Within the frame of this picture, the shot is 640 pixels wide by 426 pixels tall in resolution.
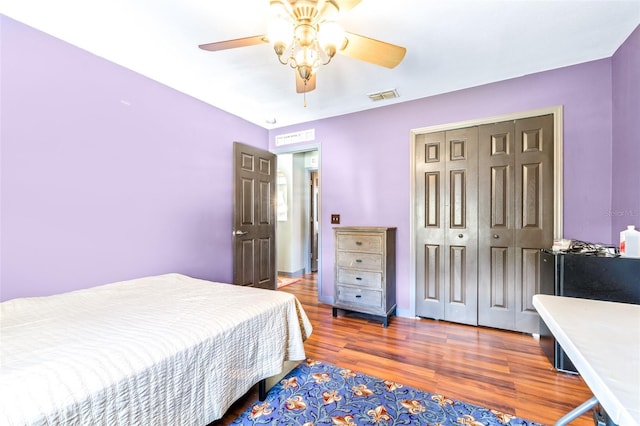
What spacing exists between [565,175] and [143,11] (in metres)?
3.52

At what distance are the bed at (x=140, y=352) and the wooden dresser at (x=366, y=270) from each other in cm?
116

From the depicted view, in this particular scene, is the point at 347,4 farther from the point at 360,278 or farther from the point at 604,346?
the point at 360,278

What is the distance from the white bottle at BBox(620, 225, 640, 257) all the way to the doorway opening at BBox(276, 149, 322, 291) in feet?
12.4

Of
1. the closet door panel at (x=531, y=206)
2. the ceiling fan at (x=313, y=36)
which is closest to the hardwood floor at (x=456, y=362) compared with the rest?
the closet door panel at (x=531, y=206)

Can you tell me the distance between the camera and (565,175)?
7.68 feet

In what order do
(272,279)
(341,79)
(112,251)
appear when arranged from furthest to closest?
(272,279) < (341,79) < (112,251)

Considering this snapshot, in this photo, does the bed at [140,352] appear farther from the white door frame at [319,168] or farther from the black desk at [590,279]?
the black desk at [590,279]

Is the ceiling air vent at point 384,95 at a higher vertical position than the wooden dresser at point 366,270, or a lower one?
higher

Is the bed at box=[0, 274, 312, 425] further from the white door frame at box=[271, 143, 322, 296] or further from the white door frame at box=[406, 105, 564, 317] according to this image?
the white door frame at box=[271, 143, 322, 296]

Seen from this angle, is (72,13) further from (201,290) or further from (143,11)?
(201,290)

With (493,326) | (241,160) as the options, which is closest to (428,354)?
(493,326)

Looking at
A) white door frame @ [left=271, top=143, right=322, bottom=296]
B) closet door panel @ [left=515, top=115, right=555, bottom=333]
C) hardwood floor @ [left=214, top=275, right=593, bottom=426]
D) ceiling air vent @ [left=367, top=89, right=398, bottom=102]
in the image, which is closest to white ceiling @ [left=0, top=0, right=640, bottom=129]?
ceiling air vent @ [left=367, top=89, right=398, bottom=102]

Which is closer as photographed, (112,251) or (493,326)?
(112,251)

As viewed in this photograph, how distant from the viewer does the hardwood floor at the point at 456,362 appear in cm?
163
